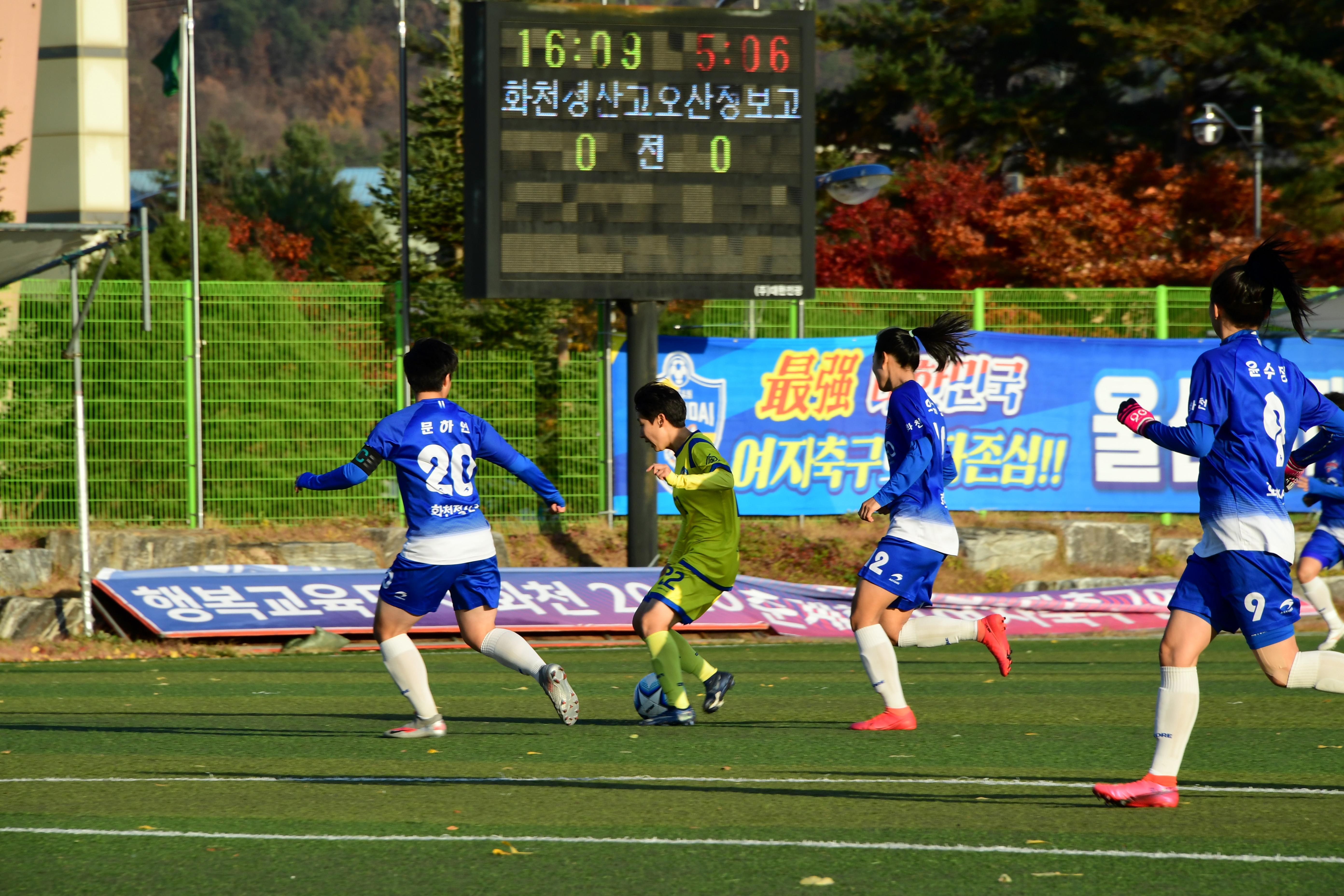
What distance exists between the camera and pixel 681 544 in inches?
322

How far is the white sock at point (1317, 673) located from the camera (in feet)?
18.7

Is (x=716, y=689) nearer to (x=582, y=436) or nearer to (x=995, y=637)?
(x=995, y=637)

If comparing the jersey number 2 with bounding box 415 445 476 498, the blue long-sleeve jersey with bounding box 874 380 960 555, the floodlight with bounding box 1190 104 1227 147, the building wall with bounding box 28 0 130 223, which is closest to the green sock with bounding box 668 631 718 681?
the blue long-sleeve jersey with bounding box 874 380 960 555

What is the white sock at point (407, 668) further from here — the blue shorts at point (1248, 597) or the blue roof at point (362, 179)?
the blue roof at point (362, 179)

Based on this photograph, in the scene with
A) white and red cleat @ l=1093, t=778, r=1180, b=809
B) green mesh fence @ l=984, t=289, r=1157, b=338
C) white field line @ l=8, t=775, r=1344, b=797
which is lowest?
white field line @ l=8, t=775, r=1344, b=797

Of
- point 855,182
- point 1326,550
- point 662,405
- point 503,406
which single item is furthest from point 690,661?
point 855,182

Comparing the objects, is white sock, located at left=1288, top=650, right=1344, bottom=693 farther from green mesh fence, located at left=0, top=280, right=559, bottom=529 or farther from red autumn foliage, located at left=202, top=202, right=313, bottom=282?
red autumn foliage, located at left=202, top=202, right=313, bottom=282

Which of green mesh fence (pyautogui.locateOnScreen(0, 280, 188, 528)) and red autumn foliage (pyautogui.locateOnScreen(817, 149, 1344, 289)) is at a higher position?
red autumn foliage (pyautogui.locateOnScreen(817, 149, 1344, 289))

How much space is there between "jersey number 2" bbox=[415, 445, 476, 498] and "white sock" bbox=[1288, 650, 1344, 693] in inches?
151

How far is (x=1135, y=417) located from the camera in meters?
5.52

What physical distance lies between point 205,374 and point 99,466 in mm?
1346

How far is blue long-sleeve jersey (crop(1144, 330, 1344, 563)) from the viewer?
5.55m

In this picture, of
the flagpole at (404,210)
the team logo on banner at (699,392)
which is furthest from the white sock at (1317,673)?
the flagpole at (404,210)

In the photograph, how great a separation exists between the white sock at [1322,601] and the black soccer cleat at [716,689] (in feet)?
19.2
